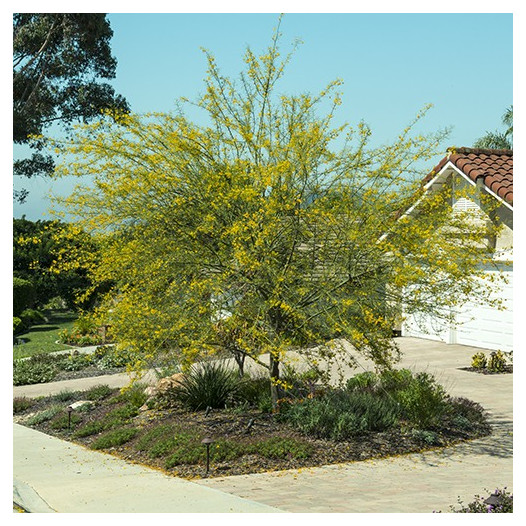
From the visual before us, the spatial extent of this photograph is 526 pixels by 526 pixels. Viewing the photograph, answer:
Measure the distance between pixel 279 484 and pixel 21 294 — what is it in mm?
21043

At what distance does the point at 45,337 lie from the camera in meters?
26.1

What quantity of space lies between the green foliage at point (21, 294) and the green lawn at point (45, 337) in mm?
868

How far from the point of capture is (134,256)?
10484mm

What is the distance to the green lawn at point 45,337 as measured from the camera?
22.3m

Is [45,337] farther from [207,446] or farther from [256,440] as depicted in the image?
[207,446]

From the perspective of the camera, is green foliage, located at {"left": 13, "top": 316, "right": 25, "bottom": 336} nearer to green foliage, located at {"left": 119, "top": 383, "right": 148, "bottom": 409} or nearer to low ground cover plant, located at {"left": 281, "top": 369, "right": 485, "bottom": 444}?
green foliage, located at {"left": 119, "top": 383, "right": 148, "bottom": 409}

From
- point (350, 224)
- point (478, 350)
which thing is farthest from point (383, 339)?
point (478, 350)

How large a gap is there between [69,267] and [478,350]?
35.9ft

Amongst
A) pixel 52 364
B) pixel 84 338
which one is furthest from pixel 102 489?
pixel 84 338

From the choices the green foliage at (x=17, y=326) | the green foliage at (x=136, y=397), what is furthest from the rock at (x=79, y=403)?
the green foliage at (x=17, y=326)

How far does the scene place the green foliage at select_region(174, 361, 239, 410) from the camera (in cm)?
1166

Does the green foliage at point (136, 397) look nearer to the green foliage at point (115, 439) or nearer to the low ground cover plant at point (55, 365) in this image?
the green foliage at point (115, 439)

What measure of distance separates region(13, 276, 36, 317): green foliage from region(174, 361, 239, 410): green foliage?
16.9 meters
